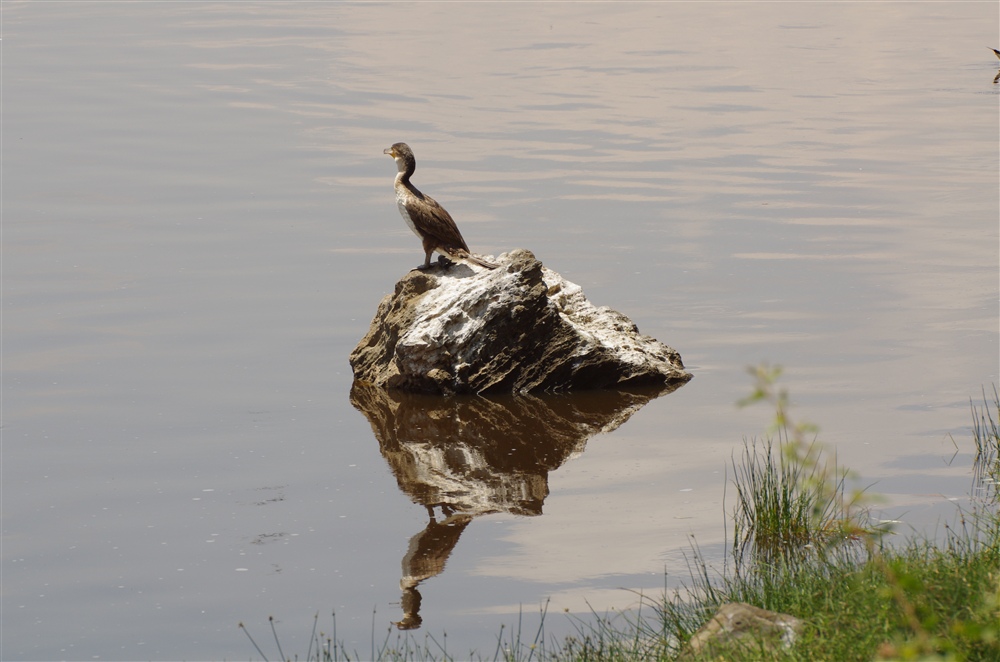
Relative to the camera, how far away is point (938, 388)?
Answer: 11195 millimetres

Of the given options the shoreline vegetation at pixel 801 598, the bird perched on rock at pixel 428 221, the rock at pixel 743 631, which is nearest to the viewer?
the shoreline vegetation at pixel 801 598

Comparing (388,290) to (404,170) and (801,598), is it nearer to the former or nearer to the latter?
(404,170)

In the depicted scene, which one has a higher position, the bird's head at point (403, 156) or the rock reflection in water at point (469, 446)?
the bird's head at point (403, 156)

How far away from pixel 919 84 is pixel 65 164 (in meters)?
16.6

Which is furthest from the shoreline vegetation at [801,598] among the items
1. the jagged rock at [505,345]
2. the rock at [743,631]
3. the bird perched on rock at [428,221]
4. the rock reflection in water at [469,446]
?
the bird perched on rock at [428,221]

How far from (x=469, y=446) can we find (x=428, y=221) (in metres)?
2.28

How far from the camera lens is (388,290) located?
14578 mm

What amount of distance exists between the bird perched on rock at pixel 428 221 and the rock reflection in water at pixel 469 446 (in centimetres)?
126

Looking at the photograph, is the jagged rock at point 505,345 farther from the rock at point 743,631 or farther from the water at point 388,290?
the rock at point 743,631

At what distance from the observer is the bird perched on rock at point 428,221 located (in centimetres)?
1174

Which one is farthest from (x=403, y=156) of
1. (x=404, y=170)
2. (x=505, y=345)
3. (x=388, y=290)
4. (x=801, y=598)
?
(x=801, y=598)

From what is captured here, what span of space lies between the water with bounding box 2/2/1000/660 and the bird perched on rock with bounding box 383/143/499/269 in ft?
4.77

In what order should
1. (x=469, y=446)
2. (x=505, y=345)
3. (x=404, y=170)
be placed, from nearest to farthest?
(x=469, y=446), (x=505, y=345), (x=404, y=170)

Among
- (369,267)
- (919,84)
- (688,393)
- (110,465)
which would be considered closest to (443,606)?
(110,465)
